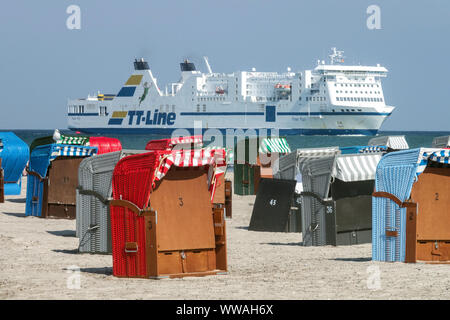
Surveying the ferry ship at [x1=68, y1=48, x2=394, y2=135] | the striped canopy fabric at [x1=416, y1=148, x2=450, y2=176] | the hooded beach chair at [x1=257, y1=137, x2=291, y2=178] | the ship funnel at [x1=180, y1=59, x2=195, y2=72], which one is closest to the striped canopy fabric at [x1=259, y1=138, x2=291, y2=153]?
the hooded beach chair at [x1=257, y1=137, x2=291, y2=178]

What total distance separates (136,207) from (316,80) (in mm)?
92382

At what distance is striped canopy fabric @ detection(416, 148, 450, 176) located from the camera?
32.3 ft

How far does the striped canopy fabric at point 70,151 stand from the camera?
601 inches

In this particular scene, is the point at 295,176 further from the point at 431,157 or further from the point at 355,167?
the point at 431,157

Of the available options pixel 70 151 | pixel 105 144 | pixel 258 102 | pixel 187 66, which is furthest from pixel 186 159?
pixel 187 66

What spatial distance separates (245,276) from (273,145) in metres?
18.9

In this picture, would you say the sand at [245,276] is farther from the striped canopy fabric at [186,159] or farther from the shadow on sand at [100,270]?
the striped canopy fabric at [186,159]

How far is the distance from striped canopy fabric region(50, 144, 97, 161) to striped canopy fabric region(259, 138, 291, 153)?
39.3 feet

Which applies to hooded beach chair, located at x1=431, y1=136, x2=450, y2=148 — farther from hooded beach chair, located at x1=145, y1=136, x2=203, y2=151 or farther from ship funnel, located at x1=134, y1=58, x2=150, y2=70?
ship funnel, located at x1=134, y1=58, x2=150, y2=70

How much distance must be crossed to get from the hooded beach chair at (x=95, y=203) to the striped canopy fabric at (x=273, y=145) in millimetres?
15678

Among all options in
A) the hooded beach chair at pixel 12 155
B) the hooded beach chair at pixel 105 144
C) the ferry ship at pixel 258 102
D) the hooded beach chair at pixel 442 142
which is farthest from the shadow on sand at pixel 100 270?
the ferry ship at pixel 258 102

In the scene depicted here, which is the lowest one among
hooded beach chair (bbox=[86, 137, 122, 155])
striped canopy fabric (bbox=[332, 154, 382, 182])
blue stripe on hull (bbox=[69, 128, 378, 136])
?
striped canopy fabric (bbox=[332, 154, 382, 182])

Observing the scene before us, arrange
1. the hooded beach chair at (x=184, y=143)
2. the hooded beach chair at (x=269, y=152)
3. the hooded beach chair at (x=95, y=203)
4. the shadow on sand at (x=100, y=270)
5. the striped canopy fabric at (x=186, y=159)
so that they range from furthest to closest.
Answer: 1. the hooded beach chair at (x=269, y=152)
2. the hooded beach chair at (x=184, y=143)
3. the hooded beach chair at (x=95, y=203)
4. the shadow on sand at (x=100, y=270)
5. the striped canopy fabric at (x=186, y=159)
